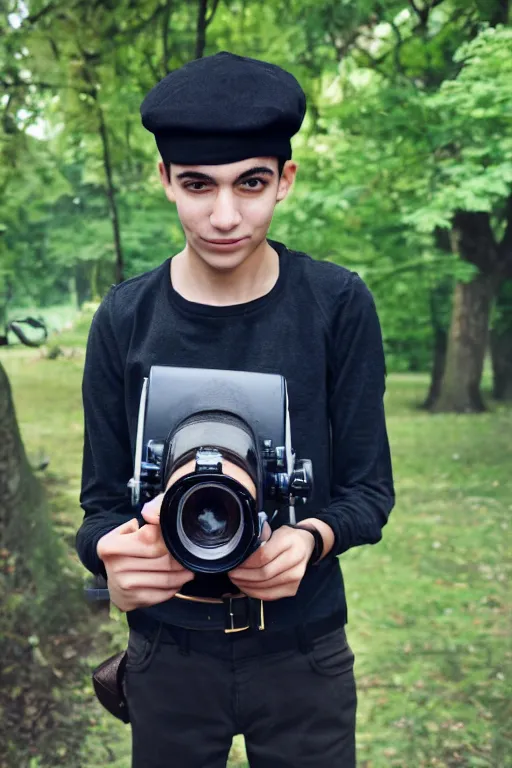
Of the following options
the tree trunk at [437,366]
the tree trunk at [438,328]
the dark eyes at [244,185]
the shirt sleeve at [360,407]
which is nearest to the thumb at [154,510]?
the shirt sleeve at [360,407]

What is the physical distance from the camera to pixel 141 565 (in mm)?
1823

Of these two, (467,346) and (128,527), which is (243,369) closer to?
(128,527)

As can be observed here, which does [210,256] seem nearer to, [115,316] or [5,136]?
[115,316]

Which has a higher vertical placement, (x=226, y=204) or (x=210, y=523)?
(x=226, y=204)

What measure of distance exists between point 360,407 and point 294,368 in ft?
0.59

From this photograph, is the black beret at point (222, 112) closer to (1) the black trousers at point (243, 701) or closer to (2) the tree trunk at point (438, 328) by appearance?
(1) the black trousers at point (243, 701)

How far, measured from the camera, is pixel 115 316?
2215 millimetres

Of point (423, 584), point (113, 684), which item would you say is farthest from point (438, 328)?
point (113, 684)

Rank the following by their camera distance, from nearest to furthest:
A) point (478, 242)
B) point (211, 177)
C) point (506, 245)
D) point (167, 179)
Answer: point (211, 177)
point (167, 179)
point (478, 242)
point (506, 245)

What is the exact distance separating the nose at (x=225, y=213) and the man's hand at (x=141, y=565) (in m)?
0.62

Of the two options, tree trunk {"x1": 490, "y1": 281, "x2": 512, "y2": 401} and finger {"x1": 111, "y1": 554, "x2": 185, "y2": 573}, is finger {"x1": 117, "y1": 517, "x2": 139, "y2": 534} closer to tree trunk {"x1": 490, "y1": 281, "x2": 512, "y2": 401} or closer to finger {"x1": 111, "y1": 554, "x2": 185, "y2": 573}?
finger {"x1": 111, "y1": 554, "x2": 185, "y2": 573}

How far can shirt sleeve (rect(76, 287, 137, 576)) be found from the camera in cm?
222

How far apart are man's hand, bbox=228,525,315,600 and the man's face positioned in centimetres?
62

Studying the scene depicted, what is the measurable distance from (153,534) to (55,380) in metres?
10.4
